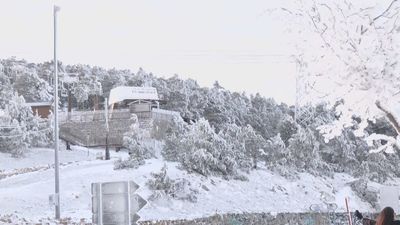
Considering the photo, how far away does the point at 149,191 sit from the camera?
24.6 m

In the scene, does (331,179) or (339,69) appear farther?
(331,179)

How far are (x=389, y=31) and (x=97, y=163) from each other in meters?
19.3

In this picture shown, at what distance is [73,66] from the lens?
3142 centimetres

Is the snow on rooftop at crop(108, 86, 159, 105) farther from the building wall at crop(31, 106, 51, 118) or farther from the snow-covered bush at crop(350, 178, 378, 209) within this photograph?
the snow-covered bush at crop(350, 178, 378, 209)

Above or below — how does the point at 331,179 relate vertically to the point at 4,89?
below

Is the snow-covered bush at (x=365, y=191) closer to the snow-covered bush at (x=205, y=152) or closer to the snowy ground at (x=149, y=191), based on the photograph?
the snowy ground at (x=149, y=191)

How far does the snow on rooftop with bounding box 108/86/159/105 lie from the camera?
28.7 m

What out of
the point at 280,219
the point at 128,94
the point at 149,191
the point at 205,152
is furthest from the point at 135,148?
the point at 280,219

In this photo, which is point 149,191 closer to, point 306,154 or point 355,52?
point 306,154

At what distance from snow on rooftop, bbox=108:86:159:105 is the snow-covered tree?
70.4 ft

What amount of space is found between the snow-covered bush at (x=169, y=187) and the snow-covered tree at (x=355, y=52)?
1747 centimetres

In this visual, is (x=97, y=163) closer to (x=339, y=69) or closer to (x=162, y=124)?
(x=162, y=124)

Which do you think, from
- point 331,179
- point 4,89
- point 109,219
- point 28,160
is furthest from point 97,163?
point 109,219

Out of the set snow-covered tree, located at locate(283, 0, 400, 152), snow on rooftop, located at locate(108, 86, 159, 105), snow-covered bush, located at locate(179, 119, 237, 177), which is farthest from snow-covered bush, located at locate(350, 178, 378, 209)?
snow-covered tree, located at locate(283, 0, 400, 152)
